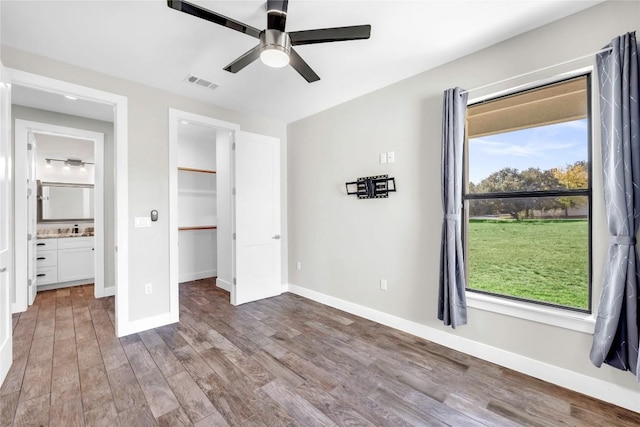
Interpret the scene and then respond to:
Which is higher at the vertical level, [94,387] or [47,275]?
[47,275]

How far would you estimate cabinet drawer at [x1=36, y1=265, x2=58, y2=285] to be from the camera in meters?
4.40

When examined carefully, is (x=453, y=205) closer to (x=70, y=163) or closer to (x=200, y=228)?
(x=200, y=228)

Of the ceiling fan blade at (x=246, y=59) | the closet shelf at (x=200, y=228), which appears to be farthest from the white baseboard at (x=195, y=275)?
the ceiling fan blade at (x=246, y=59)

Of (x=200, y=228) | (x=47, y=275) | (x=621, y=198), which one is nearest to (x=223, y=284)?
(x=200, y=228)

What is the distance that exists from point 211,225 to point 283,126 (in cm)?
245

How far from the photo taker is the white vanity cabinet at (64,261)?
14.6 ft

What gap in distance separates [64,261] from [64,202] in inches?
47.0

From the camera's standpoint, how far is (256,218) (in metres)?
4.08

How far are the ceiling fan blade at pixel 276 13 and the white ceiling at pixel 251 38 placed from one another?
243mm

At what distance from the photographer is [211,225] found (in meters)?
5.38

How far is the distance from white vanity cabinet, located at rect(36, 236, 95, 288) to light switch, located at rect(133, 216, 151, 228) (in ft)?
9.38

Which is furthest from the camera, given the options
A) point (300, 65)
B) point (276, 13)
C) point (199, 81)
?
point (199, 81)

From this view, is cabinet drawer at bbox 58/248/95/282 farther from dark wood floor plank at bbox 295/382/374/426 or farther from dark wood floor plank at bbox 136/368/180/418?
dark wood floor plank at bbox 295/382/374/426

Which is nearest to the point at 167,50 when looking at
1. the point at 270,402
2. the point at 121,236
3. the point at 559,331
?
the point at 121,236
